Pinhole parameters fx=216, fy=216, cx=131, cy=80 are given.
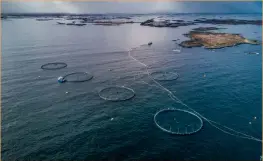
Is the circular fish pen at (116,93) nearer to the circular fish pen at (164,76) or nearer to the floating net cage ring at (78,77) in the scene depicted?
the floating net cage ring at (78,77)

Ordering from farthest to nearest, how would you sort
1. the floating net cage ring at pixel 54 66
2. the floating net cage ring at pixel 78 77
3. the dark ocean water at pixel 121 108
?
the floating net cage ring at pixel 54 66
the floating net cage ring at pixel 78 77
the dark ocean water at pixel 121 108

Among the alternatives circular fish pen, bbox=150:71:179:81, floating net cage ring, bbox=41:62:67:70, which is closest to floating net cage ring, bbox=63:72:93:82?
floating net cage ring, bbox=41:62:67:70

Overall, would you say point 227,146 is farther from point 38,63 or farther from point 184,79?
→ point 38,63

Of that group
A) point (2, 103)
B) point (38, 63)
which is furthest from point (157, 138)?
point (38, 63)

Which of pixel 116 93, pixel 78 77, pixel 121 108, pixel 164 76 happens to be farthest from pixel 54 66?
pixel 164 76

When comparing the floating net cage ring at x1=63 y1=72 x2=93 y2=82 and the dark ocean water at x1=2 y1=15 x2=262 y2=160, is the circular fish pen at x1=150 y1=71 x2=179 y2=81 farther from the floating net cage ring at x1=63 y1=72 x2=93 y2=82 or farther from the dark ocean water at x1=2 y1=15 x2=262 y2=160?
the floating net cage ring at x1=63 y1=72 x2=93 y2=82

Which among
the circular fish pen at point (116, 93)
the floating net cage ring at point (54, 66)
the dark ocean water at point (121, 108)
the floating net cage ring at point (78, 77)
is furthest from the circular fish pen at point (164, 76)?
the floating net cage ring at point (54, 66)

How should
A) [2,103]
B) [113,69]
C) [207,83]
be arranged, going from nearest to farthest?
[2,103] → [207,83] → [113,69]

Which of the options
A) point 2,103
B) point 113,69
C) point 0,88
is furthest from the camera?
point 113,69
